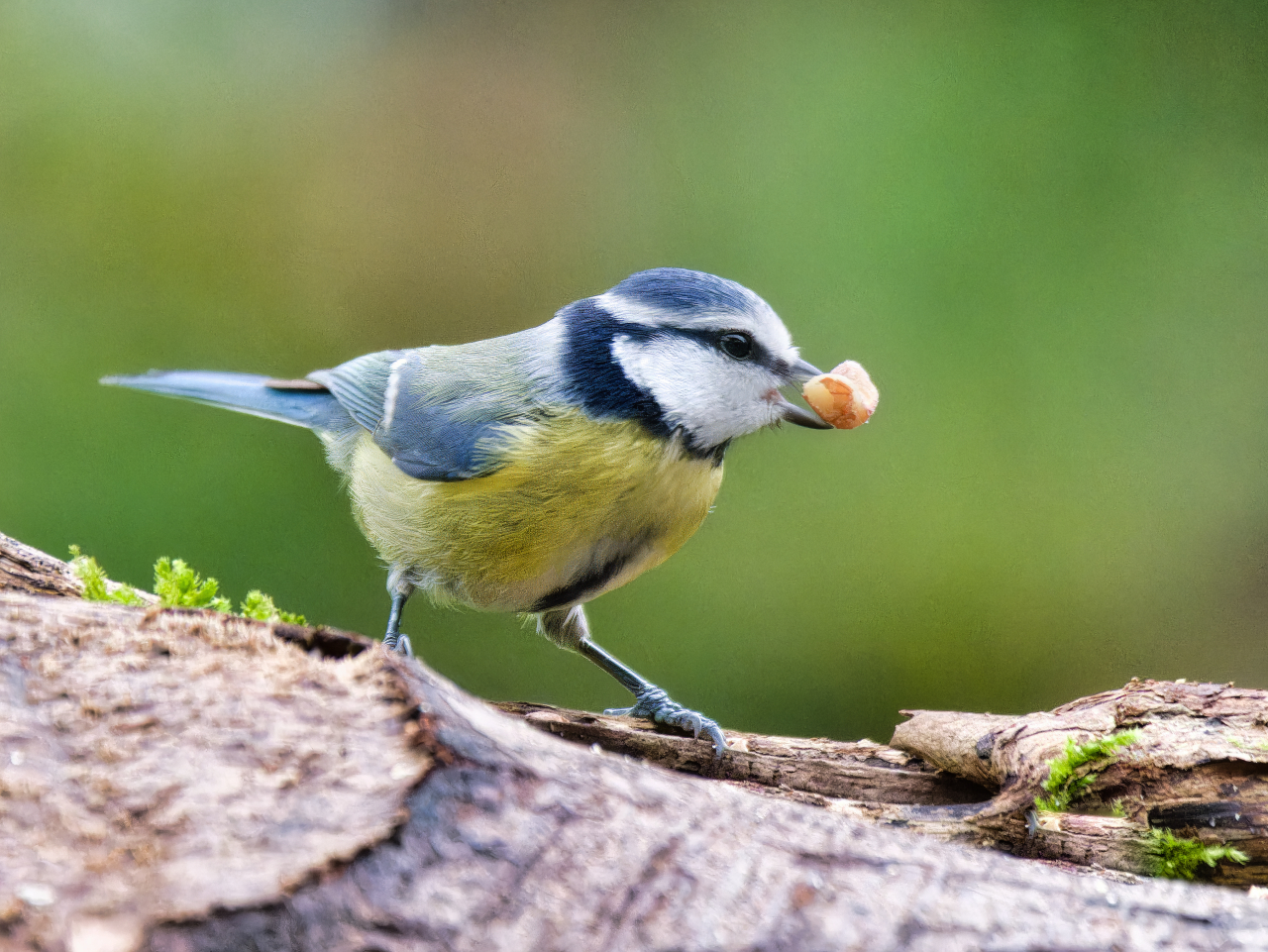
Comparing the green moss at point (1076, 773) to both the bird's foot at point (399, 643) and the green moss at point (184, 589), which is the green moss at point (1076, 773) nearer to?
the bird's foot at point (399, 643)

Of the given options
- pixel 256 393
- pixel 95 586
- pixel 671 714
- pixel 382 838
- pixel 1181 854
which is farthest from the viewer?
pixel 256 393

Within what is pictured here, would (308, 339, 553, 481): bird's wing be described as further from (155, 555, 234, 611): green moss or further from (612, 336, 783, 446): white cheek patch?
(155, 555, 234, 611): green moss

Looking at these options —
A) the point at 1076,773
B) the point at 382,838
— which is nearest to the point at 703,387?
the point at 1076,773

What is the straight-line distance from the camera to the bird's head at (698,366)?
1701 mm

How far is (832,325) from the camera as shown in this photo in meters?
2.76

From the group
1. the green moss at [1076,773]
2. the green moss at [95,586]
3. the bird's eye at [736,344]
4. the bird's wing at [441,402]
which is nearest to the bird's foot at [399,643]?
the bird's wing at [441,402]

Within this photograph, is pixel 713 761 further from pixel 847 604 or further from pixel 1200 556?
pixel 1200 556

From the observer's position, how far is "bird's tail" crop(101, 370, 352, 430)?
2281 mm

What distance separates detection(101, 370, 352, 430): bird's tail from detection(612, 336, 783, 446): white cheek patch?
2.73 ft

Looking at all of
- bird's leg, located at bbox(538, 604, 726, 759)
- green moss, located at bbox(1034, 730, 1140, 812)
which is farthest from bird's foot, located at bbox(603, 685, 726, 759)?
green moss, located at bbox(1034, 730, 1140, 812)

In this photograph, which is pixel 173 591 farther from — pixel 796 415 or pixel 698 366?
pixel 796 415

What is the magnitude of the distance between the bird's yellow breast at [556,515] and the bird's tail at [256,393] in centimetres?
47

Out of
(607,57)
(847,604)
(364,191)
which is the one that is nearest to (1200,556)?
(847,604)

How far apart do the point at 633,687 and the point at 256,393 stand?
3.31 ft
